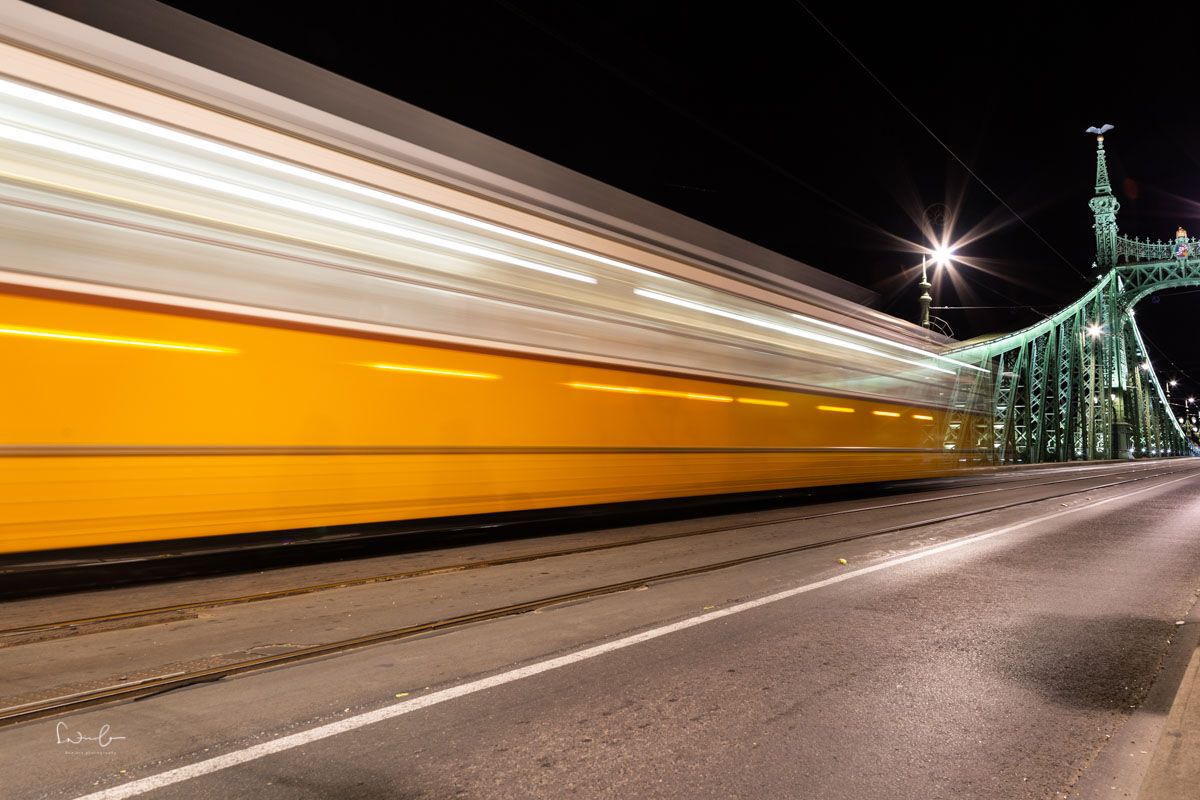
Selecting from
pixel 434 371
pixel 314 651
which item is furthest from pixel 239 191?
pixel 314 651

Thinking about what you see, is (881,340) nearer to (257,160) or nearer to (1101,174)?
(257,160)

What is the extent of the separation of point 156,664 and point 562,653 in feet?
7.16

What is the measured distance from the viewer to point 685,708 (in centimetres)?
336

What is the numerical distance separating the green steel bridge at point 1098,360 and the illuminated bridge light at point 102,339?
38204 mm

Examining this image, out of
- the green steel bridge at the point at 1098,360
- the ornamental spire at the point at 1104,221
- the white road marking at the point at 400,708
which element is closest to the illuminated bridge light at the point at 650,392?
the white road marking at the point at 400,708

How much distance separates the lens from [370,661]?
13.0 ft

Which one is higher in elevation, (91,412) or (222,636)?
(91,412)

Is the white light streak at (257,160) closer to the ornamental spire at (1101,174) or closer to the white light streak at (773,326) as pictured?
the white light streak at (773,326)

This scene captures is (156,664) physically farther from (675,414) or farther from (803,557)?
(675,414)

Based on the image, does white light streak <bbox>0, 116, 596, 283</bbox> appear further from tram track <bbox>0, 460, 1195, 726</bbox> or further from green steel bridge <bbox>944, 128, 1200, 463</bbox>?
green steel bridge <bbox>944, 128, 1200, 463</bbox>

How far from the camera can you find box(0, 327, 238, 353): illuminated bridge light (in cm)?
489

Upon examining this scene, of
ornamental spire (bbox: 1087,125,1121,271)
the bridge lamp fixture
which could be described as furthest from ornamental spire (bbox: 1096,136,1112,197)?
the bridge lamp fixture

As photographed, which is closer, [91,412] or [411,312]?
[91,412]

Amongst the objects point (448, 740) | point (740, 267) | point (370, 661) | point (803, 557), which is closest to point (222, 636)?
point (370, 661)
